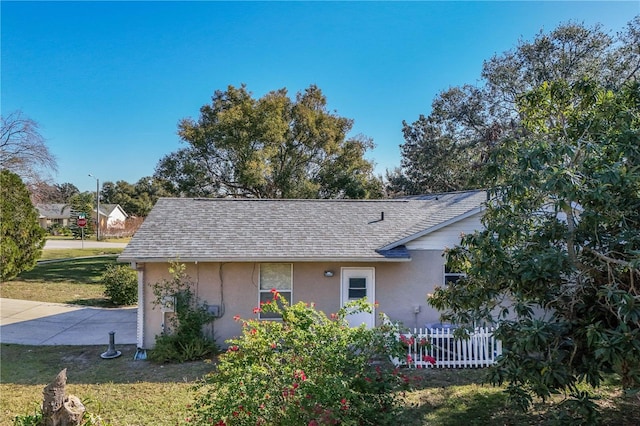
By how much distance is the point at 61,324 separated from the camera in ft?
41.2

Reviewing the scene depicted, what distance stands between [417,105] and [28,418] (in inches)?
1140

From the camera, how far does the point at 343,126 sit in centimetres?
2598

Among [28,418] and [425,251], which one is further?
[425,251]

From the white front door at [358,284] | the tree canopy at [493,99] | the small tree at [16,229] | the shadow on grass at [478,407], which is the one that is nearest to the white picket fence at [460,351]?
the shadow on grass at [478,407]

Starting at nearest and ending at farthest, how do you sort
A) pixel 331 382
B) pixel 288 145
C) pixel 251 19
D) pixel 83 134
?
pixel 331 382, pixel 251 19, pixel 83 134, pixel 288 145

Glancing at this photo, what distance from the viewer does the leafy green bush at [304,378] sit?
13.4 feet

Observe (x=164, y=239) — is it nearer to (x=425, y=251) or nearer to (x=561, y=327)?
(x=425, y=251)

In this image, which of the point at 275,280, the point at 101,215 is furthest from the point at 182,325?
the point at 101,215

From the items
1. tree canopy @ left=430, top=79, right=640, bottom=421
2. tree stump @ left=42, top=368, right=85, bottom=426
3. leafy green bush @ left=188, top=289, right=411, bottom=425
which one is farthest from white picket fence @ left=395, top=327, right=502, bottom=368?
tree stump @ left=42, top=368, right=85, bottom=426

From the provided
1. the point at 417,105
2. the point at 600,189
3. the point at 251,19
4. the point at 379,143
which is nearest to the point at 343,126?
the point at 379,143

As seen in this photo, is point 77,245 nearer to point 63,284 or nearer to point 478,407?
point 63,284

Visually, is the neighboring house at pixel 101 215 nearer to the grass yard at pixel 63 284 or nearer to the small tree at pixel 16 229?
the grass yard at pixel 63 284

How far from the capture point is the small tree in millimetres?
17531

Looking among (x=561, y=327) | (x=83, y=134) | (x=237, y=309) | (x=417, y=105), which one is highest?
(x=417, y=105)
